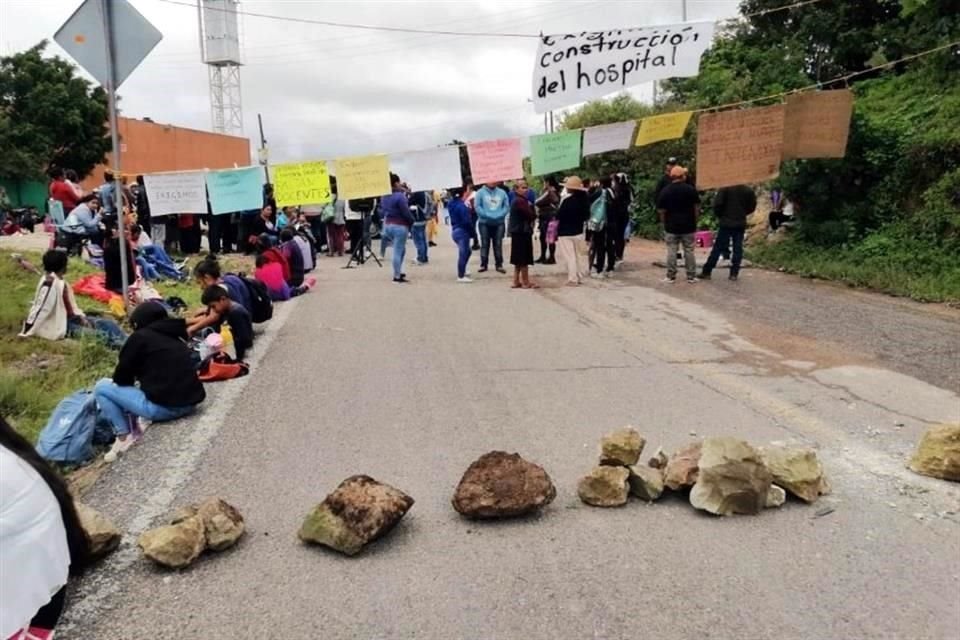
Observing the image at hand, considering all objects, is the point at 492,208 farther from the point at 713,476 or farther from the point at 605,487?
the point at 713,476

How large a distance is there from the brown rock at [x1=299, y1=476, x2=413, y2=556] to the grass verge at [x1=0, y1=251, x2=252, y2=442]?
3.12 meters

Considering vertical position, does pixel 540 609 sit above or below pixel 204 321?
below

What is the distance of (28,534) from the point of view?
2.42m

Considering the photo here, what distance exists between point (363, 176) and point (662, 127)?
201 inches

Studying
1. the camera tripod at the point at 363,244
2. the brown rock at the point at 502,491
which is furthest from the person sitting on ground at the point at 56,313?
the camera tripod at the point at 363,244

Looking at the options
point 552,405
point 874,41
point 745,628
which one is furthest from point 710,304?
point 874,41

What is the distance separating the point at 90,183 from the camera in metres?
42.3

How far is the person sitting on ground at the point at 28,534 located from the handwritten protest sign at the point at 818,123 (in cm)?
1206

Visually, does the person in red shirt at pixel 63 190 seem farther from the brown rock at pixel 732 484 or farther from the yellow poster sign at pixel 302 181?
the brown rock at pixel 732 484

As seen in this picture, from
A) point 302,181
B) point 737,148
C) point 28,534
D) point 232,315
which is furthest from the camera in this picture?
point 302,181

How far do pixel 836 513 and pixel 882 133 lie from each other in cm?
1224

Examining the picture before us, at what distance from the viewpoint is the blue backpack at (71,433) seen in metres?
5.17

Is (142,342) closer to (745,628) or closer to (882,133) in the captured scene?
(745,628)

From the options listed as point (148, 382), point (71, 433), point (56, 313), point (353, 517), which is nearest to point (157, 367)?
point (148, 382)
